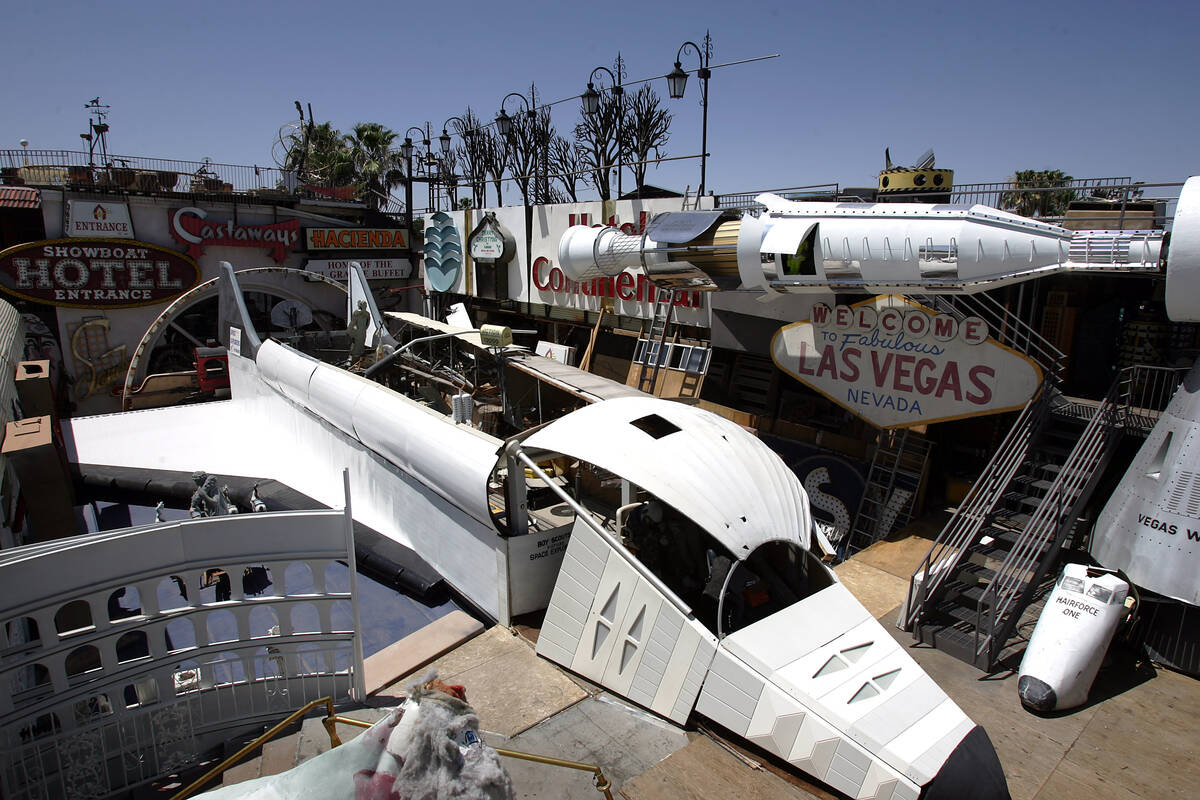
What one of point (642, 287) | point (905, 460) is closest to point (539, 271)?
point (642, 287)

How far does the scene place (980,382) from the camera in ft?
39.7

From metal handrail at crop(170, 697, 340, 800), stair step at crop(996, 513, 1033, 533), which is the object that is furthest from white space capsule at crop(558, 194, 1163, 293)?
metal handrail at crop(170, 697, 340, 800)

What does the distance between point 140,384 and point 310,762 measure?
85.3 feet

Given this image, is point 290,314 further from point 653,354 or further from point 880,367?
point 880,367

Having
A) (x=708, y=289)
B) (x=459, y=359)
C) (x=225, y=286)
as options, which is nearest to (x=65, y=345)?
(x=225, y=286)

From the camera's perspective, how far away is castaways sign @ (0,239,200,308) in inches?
1051

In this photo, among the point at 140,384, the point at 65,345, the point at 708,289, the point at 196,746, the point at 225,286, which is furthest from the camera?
the point at 65,345

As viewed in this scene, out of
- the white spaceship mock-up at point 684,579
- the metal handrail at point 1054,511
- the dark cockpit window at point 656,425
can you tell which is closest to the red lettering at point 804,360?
the white spaceship mock-up at point 684,579

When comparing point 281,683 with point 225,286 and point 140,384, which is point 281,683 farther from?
point 140,384

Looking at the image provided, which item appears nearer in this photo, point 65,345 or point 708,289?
point 708,289

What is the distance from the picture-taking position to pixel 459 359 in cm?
1741

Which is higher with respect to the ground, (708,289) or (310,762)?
(708,289)

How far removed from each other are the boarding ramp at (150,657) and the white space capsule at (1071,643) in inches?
310

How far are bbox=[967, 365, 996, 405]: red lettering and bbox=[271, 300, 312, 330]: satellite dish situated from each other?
29284mm
